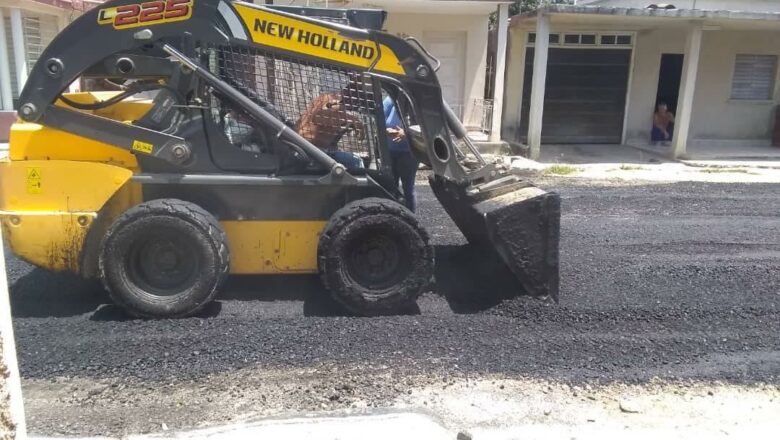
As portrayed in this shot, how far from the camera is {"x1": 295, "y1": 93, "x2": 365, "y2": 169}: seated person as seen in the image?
15.7 ft

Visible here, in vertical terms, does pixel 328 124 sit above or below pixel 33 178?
above

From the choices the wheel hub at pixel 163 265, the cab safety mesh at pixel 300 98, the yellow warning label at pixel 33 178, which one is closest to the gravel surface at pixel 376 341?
the wheel hub at pixel 163 265

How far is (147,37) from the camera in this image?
4.39 m

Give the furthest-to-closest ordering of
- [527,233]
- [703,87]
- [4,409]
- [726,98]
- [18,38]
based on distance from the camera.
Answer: [726,98]
[703,87]
[18,38]
[527,233]
[4,409]

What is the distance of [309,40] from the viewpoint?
4531mm

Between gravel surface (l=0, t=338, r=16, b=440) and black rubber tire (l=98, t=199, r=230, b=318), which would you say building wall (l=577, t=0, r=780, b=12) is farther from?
gravel surface (l=0, t=338, r=16, b=440)

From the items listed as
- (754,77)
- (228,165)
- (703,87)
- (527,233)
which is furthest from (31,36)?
(754,77)

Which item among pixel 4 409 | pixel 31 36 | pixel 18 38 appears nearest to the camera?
pixel 4 409

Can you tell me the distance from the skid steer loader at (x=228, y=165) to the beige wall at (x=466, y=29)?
9317 mm

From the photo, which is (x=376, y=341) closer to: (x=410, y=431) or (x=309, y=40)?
(x=410, y=431)

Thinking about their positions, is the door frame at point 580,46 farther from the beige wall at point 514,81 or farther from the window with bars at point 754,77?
the window with bars at point 754,77

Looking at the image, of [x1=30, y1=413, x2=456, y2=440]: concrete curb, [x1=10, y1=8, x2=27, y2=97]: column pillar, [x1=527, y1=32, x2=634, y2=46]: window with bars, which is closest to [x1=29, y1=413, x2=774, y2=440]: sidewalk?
[x1=30, y1=413, x2=456, y2=440]: concrete curb

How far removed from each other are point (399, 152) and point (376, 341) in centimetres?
215

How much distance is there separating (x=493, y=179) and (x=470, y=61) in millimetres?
9399
